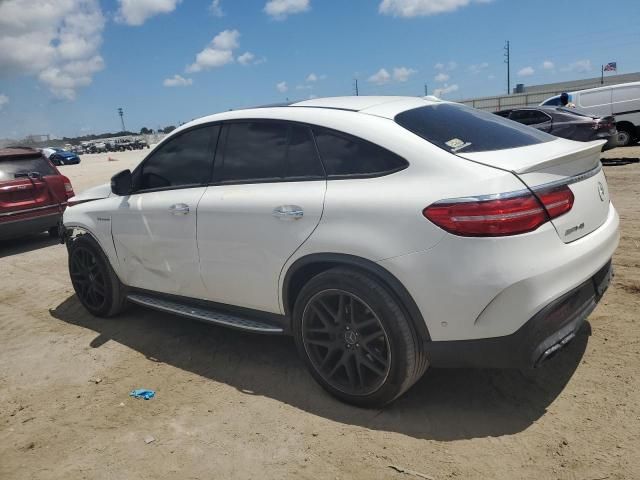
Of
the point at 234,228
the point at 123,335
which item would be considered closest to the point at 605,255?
the point at 234,228

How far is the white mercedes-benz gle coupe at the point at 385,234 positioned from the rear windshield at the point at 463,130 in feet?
0.05

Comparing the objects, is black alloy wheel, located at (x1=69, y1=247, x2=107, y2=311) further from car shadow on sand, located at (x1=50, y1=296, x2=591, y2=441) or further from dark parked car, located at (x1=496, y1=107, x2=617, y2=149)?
dark parked car, located at (x1=496, y1=107, x2=617, y2=149)

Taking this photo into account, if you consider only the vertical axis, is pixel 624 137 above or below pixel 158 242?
below

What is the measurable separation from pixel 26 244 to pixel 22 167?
1493 millimetres

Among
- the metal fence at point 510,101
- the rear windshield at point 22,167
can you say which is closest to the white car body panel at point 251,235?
the rear windshield at point 22,167

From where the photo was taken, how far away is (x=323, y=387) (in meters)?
3.31

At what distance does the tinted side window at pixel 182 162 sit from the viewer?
12.9 ft

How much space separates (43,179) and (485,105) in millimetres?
38098

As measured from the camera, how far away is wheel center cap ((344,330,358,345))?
3048 mm

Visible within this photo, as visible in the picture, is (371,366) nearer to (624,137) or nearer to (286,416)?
(286,416)

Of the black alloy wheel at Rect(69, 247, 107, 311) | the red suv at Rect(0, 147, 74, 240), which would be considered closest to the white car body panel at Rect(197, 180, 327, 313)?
the black alloy wheel at Rect(69, 247, 107, 311)

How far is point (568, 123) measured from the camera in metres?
12.1

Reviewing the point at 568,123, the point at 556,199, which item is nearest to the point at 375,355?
the point at 556,199

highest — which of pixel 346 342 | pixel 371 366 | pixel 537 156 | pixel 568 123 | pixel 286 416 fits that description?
pixel 537 156
